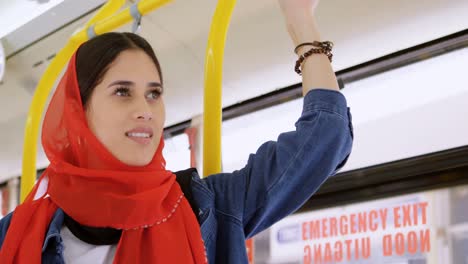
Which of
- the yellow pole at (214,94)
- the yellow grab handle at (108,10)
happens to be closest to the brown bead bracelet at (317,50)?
the yellow pole at (214,94)

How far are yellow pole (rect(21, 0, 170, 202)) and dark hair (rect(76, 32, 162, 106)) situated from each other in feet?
1.25

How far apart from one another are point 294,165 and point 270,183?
0.06 m

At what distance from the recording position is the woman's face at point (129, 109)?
1.11 metres

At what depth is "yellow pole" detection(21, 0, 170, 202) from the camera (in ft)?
5.41

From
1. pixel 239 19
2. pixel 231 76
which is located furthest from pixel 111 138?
pixel 231 76

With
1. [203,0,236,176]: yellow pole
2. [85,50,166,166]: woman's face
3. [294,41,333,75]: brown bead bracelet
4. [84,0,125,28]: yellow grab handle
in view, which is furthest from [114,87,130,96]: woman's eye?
[84,0,125,28]: yellow grab handle

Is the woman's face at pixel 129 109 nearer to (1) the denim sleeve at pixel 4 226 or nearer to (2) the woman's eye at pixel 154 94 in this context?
(2) the woman's eye at pixel 154 94

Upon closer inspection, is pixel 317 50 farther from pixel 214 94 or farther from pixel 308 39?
pixel 214 94

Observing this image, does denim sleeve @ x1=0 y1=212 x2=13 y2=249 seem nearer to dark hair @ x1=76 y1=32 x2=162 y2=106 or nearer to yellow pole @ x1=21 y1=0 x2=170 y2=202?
dark hair @ x1=76 y1=32 x2=162 y2=106

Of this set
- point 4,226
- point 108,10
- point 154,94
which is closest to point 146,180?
point 154,94

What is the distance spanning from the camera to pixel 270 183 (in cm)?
104

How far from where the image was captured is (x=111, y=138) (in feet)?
3.67

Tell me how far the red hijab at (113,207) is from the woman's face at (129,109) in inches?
0.8

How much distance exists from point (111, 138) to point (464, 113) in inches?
67.2
